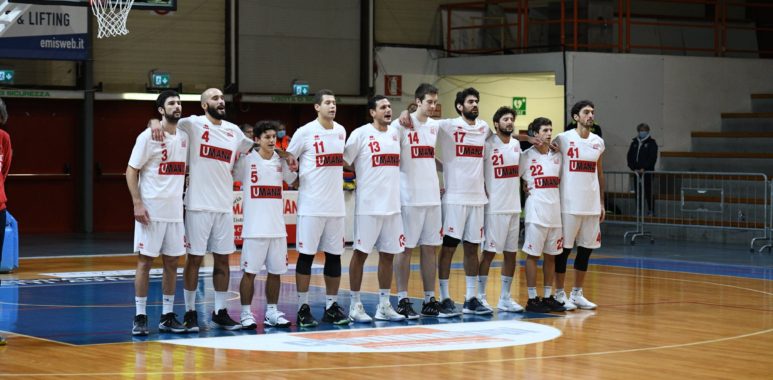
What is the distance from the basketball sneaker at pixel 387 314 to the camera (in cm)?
1304

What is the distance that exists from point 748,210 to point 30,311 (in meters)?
15.6

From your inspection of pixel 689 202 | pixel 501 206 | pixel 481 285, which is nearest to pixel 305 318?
pixel 481 285

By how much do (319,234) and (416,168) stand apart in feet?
4.49

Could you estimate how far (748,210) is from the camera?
24703 mm

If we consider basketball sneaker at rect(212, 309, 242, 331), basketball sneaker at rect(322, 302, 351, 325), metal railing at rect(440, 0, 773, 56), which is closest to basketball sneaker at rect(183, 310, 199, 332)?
basketball sneaker at rect(212, 309, 242, 331)

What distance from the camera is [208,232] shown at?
12289mm

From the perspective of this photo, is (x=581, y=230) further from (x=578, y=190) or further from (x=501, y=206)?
(x=501, y=206)

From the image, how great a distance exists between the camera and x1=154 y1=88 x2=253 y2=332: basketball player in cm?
1223

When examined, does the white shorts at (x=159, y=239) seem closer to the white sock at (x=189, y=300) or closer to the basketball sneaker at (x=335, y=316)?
the white sock at (x=189, y=300)

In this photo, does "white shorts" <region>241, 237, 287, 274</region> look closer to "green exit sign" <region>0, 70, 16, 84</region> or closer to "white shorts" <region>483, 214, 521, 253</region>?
"white shorts" <region>483, 214, 521, 253</region>

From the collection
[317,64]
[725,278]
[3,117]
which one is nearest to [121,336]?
[3,117]

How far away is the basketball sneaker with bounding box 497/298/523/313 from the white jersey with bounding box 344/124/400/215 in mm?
1816

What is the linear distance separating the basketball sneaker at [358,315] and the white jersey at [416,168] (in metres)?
1.25

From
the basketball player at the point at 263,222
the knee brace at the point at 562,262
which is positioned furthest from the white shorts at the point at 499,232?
the basketball player at the point at 263,222
